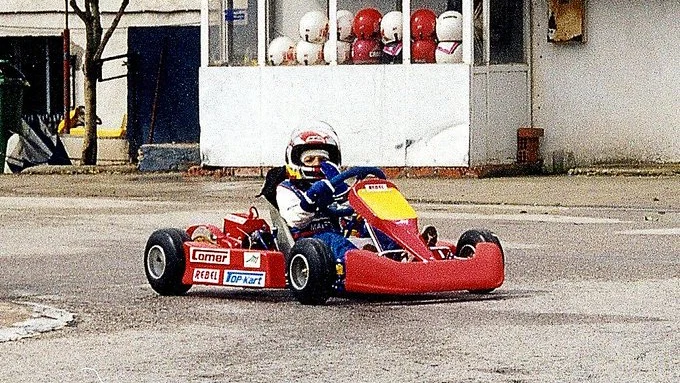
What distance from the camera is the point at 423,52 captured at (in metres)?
22.6

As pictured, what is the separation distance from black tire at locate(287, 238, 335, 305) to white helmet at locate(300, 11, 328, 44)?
1226cm

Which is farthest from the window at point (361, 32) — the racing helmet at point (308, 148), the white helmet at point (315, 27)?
the racing helmet at point (308, 148)

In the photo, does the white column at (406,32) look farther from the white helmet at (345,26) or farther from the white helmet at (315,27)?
the white helmet at (315,27)

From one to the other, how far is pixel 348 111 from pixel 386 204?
37.7ft

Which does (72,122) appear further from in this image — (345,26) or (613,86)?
(613,86)

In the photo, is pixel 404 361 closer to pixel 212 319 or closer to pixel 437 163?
pixel 212 319

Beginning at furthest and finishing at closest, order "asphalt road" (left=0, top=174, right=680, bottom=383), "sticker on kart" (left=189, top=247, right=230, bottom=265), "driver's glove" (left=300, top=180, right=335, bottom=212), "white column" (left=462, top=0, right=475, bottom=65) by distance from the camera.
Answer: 1. "white column" (left=462, top=0, right=475, bottom=65)
2. "sticker on kart" (left=189, top=247, right=230, bottom=265)
3. "driver's glove" (left=300, top=180, right=335, bottom=212)
4. "asphalt road" (left=0, top=174, right=680, bottom=383)

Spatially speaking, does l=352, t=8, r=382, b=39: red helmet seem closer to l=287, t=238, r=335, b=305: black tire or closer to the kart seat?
the kart seat

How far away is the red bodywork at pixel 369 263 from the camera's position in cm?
1091

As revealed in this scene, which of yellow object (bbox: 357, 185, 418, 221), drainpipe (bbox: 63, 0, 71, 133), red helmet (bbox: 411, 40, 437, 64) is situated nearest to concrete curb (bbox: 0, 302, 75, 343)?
yellow object (bbox: 357, 185, 418, 221)

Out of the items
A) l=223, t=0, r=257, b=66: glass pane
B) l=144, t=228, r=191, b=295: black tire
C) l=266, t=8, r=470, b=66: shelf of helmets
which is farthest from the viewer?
l=223, t=0, r=257, b=66: glass pane

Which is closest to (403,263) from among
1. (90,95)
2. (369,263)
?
(369,263)

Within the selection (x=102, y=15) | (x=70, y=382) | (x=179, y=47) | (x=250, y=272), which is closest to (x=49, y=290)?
(x=250, y=272)

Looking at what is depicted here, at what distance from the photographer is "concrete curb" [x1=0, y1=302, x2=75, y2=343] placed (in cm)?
1002
